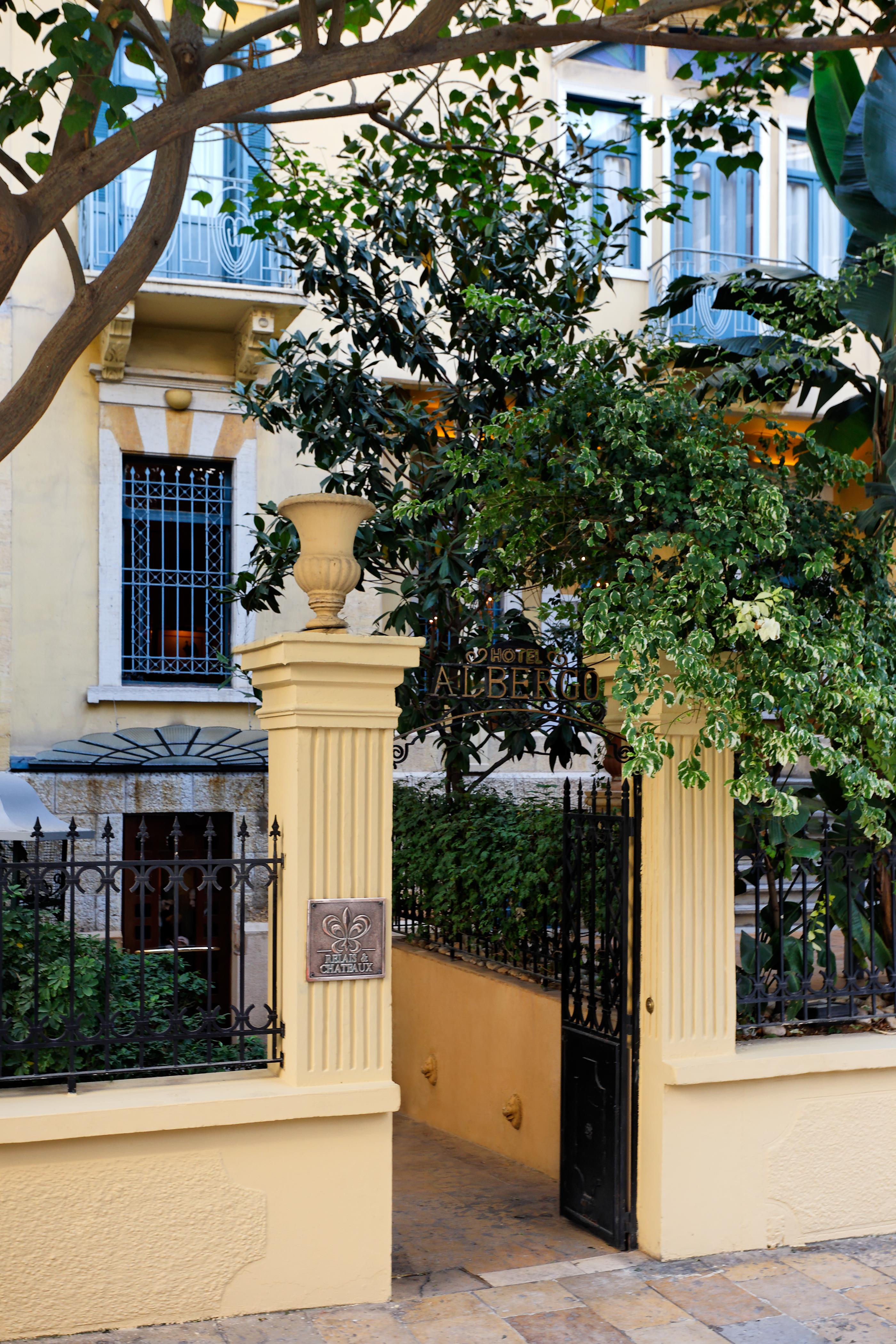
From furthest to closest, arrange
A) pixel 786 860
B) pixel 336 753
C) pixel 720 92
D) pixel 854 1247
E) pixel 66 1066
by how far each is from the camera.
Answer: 1. pixel 720 92
2. pixel 786 860
3. pixel 854 1247
4. pixel 336 753
5. pixel 66 1066

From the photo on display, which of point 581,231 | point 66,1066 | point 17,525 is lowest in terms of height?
point 66,1066

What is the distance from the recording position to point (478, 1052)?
8883 mm

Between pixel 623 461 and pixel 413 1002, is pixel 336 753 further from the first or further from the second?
pixel 413 1002

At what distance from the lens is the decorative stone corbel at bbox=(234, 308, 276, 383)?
42.1 feet

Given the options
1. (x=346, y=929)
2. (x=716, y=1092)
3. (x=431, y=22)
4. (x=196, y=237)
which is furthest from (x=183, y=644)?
(x=431, y=22)

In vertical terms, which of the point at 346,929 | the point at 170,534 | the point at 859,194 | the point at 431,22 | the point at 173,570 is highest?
the point at 859,194

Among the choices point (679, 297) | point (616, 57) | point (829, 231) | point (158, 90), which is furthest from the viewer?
point (829, 231)

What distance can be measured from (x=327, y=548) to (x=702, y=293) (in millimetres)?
9682

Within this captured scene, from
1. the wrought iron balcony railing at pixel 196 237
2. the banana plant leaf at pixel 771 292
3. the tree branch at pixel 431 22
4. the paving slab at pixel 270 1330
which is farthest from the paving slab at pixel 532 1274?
the wrought iron balcony railing at pixel 196 237

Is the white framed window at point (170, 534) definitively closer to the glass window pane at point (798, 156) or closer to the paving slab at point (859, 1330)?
the glass window pane at point (798, 156)

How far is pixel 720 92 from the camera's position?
9484 mm

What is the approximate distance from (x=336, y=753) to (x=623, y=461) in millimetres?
1988

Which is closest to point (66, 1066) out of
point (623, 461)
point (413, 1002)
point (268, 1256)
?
point (268, 1256)

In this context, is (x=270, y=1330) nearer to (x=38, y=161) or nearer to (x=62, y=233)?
(x=62, y=233)
